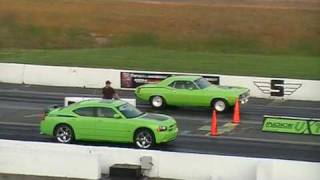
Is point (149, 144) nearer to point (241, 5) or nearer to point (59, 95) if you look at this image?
point (59, 95)

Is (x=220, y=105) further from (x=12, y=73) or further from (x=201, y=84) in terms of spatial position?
(x=12, y=73)

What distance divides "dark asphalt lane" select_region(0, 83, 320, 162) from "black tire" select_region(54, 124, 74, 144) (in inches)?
23.7

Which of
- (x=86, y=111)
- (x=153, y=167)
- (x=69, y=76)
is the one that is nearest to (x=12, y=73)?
(x=69, y=76)

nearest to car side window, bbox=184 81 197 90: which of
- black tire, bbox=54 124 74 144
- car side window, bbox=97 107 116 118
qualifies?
car side window, bbox=97 107 116 118

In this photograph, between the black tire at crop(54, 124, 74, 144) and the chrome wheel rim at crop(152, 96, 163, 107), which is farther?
the chrome wheel rim at crop(152, 96, 163, 107)

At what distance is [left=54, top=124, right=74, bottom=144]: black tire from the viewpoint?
20812 millimetres

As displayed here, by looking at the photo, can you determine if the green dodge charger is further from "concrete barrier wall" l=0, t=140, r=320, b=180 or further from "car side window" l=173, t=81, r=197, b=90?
"car side window" l=173, t=81, r=197, b=90

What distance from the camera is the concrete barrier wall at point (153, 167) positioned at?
591 inches

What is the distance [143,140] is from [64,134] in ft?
7.95

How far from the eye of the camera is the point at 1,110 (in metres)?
27.3

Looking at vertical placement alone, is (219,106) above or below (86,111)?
above

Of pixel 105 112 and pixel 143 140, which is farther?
pixel 105 112

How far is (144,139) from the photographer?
20.1m

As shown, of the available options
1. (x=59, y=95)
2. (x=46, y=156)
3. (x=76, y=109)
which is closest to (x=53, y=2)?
(x=59, y=95)
